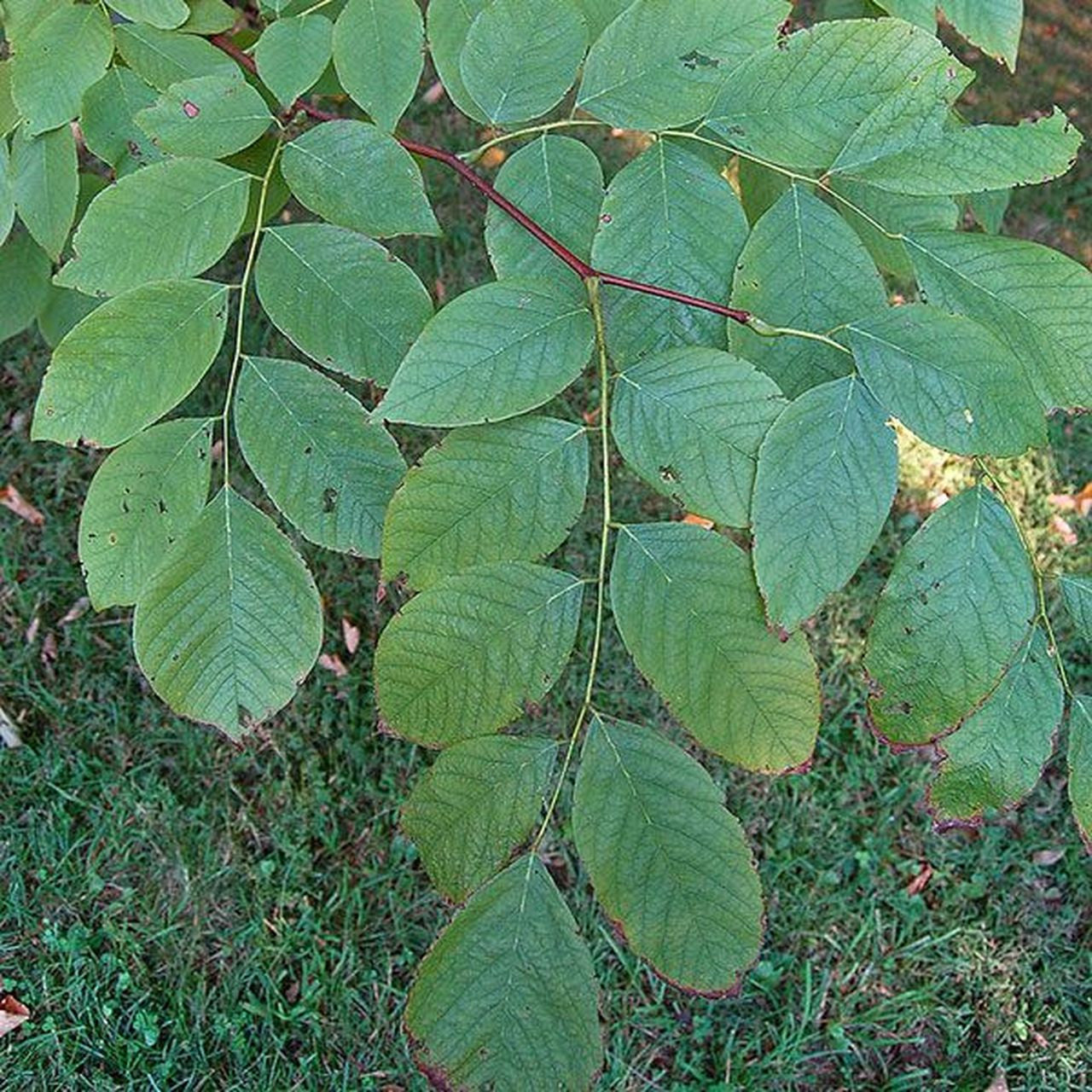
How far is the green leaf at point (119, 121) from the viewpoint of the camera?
134cm

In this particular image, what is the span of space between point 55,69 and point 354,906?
5.06 ft

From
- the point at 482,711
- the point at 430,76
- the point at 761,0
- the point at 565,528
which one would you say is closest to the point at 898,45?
the point at 761,0

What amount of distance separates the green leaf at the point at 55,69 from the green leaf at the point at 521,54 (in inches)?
17.1

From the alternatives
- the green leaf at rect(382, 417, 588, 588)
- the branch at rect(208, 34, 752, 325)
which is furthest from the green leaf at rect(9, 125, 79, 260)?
the green leaf at rect(382, 417, 588, 588)

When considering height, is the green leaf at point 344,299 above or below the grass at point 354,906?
above

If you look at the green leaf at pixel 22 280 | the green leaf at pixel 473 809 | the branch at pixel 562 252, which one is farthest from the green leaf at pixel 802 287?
the green leaf at pixel 22 280

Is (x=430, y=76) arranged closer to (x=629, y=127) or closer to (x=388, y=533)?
(x=629, y=127)

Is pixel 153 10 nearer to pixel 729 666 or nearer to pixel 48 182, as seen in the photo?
pixel 48 182

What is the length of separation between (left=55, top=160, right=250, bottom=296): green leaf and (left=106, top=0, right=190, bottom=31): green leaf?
22 cm

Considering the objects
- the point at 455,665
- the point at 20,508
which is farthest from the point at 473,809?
the point at 20,508

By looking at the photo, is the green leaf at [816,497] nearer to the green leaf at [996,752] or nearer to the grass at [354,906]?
the green leaf at [996,752]

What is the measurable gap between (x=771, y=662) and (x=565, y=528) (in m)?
0.20

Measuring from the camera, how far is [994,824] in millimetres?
2453

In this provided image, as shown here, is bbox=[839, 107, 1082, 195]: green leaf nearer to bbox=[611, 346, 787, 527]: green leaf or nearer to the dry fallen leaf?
bbox=[611, 346, 787, 527]: green leaf
